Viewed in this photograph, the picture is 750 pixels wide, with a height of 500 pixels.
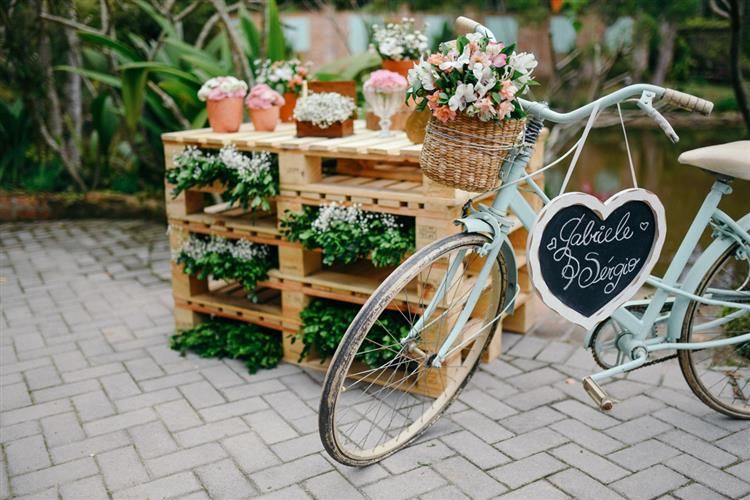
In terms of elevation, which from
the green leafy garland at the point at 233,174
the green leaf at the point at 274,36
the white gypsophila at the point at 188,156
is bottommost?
the green leafy garland at the point at 233,174

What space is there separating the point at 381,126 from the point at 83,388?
1806 mm

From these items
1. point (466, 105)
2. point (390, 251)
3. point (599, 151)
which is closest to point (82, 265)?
point (390, 251)

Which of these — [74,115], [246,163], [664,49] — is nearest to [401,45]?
[246,163]

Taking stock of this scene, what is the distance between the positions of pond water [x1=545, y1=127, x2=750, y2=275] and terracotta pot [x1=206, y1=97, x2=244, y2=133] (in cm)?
239

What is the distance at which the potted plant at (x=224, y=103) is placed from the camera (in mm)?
3611

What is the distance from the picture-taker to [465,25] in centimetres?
270

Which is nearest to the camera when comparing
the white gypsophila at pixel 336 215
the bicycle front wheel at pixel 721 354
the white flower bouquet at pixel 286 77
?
the bicycle front wheel at pixel 721 354

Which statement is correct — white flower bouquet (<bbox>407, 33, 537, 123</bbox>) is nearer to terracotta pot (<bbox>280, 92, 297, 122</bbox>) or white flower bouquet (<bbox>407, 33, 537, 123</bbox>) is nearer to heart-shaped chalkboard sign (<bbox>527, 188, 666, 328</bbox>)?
heart-shaped chalkboard sign (<bbox>527, 188, 666, 328</bbox>)

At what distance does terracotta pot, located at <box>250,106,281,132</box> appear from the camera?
3.66 metres

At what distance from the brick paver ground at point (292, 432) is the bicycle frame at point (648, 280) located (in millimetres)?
360

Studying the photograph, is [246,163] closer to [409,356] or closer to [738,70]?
[409,356]

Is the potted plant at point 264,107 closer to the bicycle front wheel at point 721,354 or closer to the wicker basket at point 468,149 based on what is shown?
the wicker basket at point 468,149

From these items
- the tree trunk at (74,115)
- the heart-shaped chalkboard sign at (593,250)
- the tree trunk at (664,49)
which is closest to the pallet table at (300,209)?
the heart-shaped chalkboard sign at (593,250)

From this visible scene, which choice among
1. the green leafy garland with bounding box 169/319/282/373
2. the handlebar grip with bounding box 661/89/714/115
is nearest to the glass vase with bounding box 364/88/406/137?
the green leafy garland with bounding box 169/319/282/373
